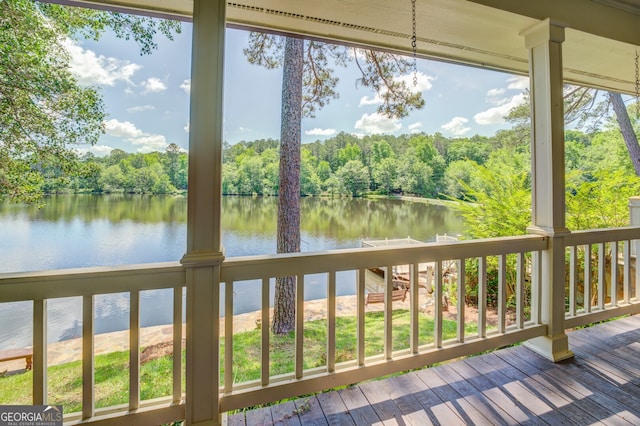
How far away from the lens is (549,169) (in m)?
2.26

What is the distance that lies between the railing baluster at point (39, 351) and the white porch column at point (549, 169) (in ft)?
10.6

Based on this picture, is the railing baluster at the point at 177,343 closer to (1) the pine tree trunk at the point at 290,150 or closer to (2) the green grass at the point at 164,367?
(2) the green grass at the point at 164,367

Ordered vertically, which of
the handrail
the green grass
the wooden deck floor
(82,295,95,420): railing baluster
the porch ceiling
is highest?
the porch ceiling

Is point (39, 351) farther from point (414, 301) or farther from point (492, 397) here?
point (492, 397)

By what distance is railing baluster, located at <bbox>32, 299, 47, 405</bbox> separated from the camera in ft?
4.38

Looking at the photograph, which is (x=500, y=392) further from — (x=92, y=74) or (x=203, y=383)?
(x=92, y=74)

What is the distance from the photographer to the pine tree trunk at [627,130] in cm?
564

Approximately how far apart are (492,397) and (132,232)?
3.29 m

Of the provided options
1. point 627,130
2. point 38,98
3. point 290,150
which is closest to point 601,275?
point 290,150

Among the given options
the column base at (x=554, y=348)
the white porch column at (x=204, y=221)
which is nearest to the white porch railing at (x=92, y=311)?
the white porch column at (x=204, y=221)

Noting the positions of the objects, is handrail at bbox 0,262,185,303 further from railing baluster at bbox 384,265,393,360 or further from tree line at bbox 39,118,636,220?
railing baluster at bbox 384,265,393,360

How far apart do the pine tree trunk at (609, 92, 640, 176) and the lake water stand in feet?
16.3

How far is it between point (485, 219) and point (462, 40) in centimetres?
280

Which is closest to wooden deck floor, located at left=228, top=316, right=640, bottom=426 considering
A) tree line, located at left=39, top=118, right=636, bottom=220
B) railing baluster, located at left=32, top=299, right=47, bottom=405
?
railing baluster, located at left=32, top=299, right=47, bottom=405
